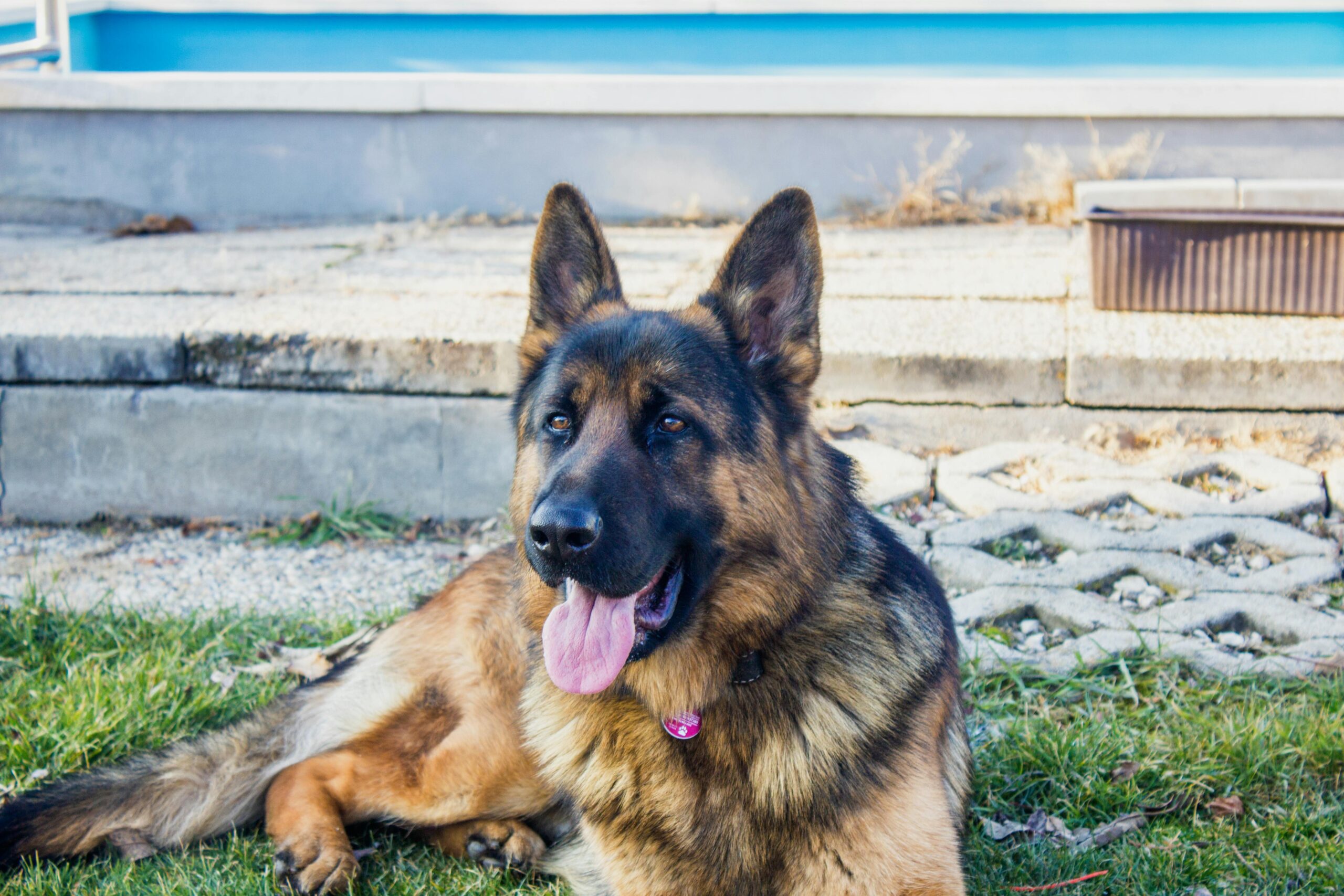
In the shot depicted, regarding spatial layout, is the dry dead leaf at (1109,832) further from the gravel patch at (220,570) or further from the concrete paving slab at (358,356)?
the concrete paving slab at (358,356)

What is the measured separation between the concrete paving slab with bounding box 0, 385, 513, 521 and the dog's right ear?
241 centimetres

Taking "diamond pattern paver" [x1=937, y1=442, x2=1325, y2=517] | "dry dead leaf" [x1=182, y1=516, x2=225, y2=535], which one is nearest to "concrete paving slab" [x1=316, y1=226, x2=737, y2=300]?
"dry dead leaf" [x1=182, y1=516, x2=225, y2=535]

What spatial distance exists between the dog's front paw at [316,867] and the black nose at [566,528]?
3.81 feet

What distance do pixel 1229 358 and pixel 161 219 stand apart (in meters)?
7.51

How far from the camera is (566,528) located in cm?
231

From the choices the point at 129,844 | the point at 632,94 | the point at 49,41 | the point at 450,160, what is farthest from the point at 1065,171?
the point at 49,41

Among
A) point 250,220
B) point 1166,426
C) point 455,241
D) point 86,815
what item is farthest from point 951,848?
point 250,220

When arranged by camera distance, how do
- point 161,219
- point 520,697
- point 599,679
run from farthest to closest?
1. point 161,219
2. point 520,697
3. point 599,679

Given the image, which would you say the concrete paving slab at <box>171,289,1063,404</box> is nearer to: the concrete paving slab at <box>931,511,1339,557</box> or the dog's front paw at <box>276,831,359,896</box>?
the concrete paving slab at <box>931,511,1339,557</box>

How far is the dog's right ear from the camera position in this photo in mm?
2855

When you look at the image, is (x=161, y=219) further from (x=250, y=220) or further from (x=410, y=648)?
(x=410, y=648)

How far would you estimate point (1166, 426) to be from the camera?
5102 millimetres

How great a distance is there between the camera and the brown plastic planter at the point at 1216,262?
17.5 ft

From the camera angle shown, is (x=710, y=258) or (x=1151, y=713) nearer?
(x=1151, y=713)
